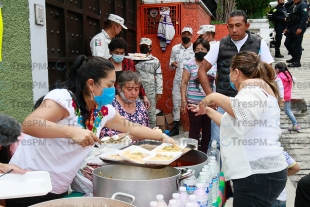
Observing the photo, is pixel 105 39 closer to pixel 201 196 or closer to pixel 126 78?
pixel 126 78

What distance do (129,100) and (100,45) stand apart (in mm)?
1225

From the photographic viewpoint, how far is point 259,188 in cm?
225

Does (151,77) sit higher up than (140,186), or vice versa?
(151,77)

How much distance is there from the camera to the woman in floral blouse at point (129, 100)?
3.69 metres

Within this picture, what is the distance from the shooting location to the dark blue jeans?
7.36 feet

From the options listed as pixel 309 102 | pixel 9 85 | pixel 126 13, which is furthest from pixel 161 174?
pixel 309 102

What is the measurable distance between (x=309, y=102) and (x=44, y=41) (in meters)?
5.80

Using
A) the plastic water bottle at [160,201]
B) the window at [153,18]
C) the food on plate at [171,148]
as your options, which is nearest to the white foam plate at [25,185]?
the plastic water bottle at [160,201]

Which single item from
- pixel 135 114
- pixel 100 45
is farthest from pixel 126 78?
pixel 100 45

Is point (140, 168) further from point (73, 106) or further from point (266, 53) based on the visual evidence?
point (266, 53)

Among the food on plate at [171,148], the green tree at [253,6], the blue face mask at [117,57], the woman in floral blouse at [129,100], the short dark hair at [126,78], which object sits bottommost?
the food on plate at [171,148]

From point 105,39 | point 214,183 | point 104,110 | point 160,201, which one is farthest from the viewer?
point 105,39

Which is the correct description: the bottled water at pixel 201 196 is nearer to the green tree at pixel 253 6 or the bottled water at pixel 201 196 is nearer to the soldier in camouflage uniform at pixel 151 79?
the soldier in camouflage uniform at pixel 151 79

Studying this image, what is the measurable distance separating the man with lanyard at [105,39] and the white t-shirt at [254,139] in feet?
8.93
